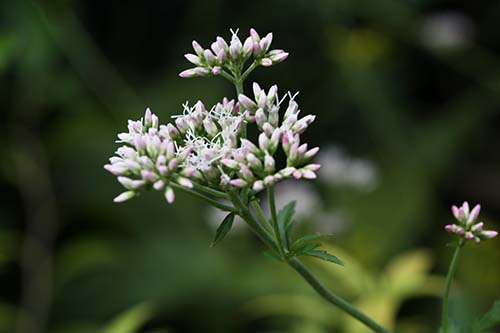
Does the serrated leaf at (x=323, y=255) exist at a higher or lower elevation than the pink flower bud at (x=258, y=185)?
lower

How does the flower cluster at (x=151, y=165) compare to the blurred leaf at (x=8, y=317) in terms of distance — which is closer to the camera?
the flower cluster at (x=151, y=165)

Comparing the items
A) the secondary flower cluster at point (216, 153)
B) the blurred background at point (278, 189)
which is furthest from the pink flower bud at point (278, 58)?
the blurred background at point (278, 189)

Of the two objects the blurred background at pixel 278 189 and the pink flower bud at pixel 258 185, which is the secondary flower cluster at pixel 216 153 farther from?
the blurred background at pixel 278 189

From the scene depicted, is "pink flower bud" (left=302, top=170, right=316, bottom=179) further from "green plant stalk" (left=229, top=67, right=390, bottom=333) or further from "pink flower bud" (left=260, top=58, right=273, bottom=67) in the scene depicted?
"pink flower bud" (left=260, top=58, right=273, bottom=67)

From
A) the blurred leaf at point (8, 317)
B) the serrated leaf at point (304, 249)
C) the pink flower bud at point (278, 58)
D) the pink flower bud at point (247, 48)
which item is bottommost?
the serrated leaf at point (304, 249)

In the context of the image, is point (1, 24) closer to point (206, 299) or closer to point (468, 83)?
point (206, 299)

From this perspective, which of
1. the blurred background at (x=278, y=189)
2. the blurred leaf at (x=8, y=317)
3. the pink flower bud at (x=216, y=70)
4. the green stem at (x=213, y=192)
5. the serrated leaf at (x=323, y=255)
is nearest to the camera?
the serrated leaf at (x=323, y=255)

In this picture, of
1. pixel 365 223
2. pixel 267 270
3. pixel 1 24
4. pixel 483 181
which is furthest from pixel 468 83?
pixel 1 24
